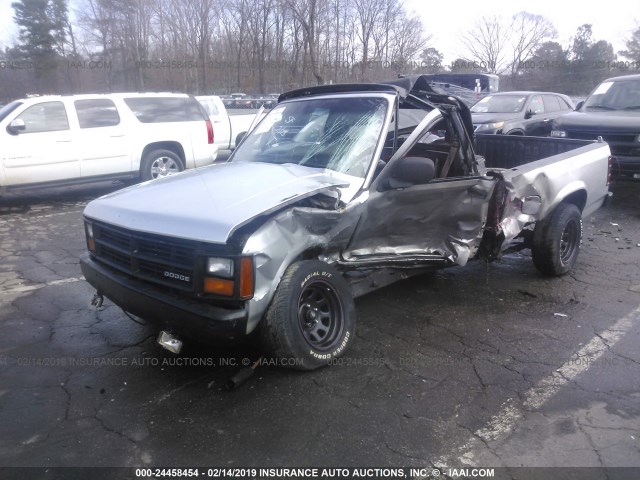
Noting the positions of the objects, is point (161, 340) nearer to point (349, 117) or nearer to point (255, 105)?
point (349, 117)

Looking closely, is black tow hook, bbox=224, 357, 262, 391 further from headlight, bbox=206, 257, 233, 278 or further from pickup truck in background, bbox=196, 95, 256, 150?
pickup truck in background, bbox=196, 95, 256, 150

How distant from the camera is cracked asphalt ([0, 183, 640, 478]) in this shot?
114 inches

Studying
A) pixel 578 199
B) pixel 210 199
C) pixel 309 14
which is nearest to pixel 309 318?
pixel 210 199

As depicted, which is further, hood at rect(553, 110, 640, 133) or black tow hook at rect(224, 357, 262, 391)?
hood at rect(553, 110, 640, 133)

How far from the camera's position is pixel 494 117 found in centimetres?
1252

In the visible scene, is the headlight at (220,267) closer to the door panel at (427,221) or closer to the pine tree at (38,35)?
the door panel at (427,221)

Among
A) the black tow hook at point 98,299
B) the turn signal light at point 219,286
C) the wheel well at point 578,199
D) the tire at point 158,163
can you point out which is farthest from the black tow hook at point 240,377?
the tire at point 158,163

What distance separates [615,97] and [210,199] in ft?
32.3

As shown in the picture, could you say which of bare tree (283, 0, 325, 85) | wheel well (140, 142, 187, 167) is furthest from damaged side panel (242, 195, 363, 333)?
bare tree (283, 0, 325, 85)

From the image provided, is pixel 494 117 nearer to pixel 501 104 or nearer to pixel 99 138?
pixel 501 104

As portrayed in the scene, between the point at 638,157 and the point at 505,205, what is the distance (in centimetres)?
588

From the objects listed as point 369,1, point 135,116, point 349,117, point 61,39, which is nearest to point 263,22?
point 369,1

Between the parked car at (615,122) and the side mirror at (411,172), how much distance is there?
6.25m

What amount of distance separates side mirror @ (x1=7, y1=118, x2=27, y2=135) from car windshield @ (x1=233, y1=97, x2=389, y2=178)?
19.0 ft
